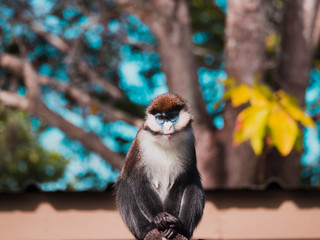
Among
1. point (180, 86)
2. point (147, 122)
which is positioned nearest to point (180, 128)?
point (147, 122)

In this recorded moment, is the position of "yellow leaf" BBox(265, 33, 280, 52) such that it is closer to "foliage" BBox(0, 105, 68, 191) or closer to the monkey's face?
"foliage" BBox(0, 105, 68, 191)

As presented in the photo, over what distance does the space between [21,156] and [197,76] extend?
4.06 metres

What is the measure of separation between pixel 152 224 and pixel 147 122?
0.40 m

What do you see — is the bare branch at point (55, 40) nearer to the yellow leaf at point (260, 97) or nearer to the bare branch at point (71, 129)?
the bare branch at point (71, 129)

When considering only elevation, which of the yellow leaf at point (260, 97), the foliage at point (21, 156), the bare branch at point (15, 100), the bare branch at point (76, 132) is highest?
the yellow leaf at point (260, 97)

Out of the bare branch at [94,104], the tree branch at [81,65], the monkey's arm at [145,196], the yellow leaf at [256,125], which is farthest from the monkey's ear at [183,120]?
the tree branch at [81,65]

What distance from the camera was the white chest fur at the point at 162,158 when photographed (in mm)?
1747

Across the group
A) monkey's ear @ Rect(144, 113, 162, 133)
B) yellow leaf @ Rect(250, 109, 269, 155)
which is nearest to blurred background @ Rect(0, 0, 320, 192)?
yellow leaf @ Rect(250, 109, 269, 155)

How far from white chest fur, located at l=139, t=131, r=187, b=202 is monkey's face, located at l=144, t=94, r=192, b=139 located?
0.20ft

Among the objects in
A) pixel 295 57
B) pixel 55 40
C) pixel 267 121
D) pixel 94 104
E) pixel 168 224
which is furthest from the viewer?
pixel 55 40

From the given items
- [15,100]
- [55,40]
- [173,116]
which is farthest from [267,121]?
[55,40]

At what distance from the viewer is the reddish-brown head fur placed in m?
1.64

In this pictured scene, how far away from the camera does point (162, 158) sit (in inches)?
69.9

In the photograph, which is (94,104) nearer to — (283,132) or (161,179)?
(283,132)
